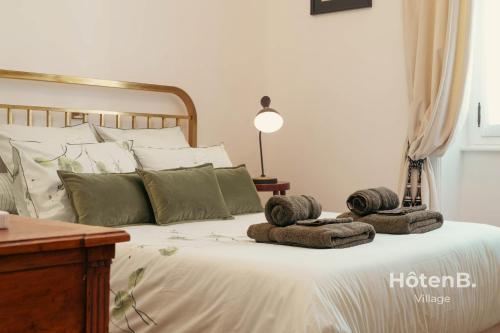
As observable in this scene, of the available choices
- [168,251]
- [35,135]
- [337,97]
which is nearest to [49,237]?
[168,251]

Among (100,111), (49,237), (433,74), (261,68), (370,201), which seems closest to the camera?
(49,237)

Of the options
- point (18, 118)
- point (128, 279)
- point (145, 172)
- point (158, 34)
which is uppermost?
point (158, 34)

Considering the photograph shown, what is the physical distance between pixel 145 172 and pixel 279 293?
122 centimetres

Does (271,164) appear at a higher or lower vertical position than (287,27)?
lower

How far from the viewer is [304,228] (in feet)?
7.30

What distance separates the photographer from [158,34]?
12.8ft

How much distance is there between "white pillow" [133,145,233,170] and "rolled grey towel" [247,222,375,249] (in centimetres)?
93

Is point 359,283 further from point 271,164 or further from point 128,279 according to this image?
point 271,164

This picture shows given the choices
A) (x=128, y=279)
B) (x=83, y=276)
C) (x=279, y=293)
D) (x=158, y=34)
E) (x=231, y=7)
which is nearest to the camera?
(x=83, y=276)

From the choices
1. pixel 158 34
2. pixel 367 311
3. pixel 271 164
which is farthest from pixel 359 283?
pixel 271 164

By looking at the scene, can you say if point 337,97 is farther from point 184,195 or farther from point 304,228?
point 304,228

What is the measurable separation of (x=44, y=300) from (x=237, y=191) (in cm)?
203

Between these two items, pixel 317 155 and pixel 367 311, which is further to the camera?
pixel 317 155

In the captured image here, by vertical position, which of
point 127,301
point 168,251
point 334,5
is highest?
point 334,5
